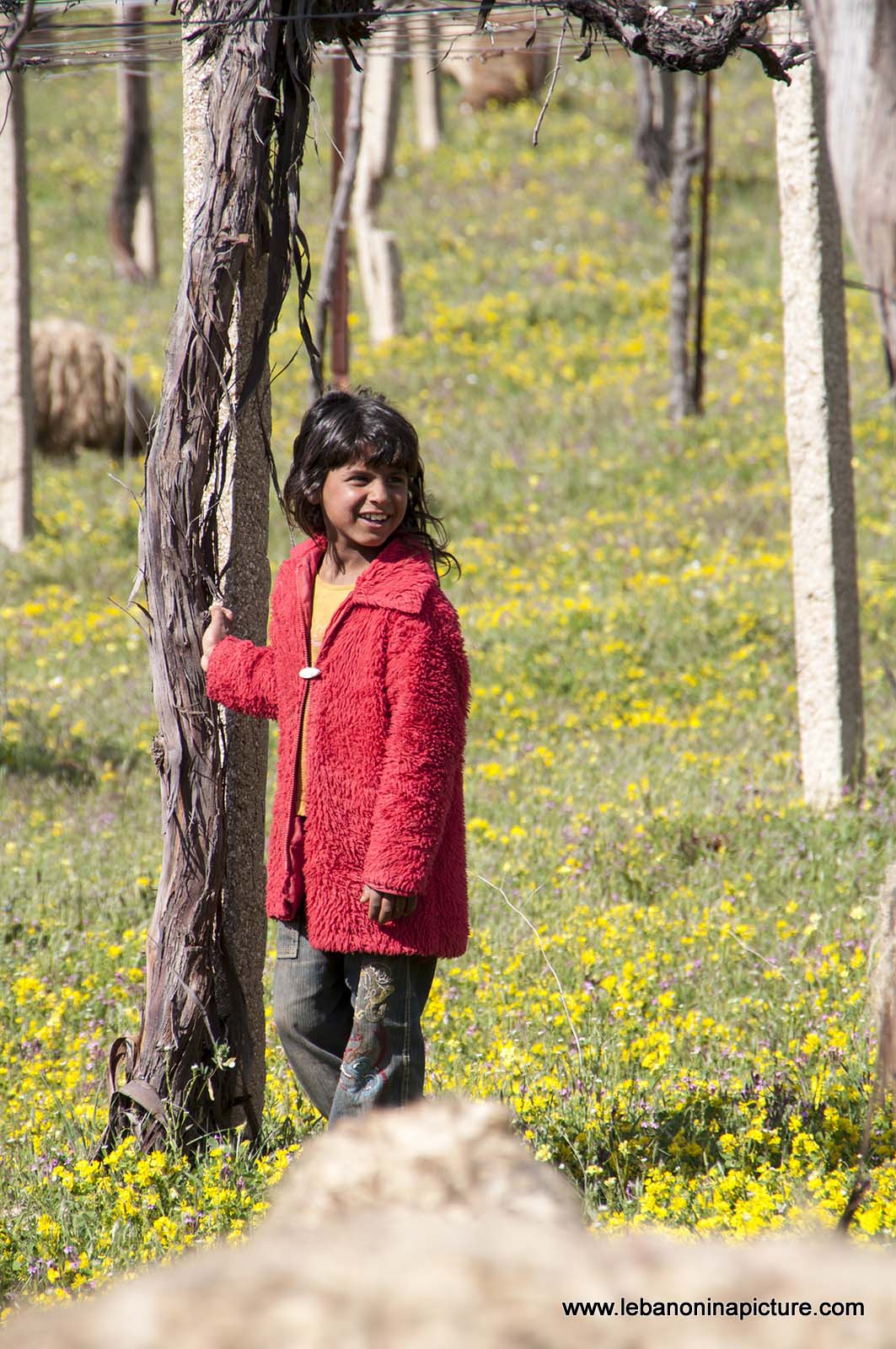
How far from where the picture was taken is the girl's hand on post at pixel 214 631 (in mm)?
3426

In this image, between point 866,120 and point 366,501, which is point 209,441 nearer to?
point 366,501

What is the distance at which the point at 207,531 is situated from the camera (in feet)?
11.4

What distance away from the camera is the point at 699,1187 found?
3.31m

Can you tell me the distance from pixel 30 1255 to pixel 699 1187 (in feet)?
5.36

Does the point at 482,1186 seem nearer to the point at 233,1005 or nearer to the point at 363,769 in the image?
the point at 363,769

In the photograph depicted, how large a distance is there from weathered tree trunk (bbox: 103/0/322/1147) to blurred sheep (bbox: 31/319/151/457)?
1078 centimetres

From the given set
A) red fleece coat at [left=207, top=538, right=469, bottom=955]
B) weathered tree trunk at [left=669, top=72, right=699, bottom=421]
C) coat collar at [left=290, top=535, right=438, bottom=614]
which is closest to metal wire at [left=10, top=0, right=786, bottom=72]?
coat collar at [left=290, top=535, right=438, bottom=614]

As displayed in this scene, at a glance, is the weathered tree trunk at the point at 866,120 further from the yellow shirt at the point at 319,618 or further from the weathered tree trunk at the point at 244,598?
the weathered tree trunk at the point at 244,598

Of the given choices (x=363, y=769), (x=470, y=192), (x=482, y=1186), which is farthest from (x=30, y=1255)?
(x=470, y=192)

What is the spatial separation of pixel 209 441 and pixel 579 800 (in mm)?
3691

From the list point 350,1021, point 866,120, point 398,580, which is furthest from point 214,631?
point 866,120

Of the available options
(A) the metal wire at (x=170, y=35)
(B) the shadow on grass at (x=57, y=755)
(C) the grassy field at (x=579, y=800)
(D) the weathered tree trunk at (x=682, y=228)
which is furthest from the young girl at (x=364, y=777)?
(D) the weathered tree trunk at (x=682, y=228)

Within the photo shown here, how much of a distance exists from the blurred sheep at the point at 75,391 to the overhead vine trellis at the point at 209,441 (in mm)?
10788

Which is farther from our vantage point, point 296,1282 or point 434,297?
point 434,297
